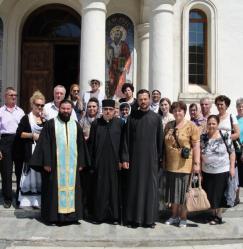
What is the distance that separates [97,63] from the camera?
10023 millimetres

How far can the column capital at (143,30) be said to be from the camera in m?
13.3

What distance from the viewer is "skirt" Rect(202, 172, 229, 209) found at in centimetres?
659

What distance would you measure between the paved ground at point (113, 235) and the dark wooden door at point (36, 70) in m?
7.49

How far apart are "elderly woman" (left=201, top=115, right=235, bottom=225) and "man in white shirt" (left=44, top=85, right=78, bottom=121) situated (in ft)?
7.56

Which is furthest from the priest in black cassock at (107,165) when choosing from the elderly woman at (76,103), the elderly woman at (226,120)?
the elderly woman at (226,120)

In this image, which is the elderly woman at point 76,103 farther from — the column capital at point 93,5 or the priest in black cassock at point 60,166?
the column capital at point 93,5

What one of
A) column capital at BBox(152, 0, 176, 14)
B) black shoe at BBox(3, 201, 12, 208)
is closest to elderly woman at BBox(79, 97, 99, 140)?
black shoe at BBox(3, 201, 12, 208)

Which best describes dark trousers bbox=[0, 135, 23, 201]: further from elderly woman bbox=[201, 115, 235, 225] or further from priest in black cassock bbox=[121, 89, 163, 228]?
elderly woman bbox=[201, 115, 235, 225]

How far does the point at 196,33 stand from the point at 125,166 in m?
7.95

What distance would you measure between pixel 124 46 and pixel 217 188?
7.99 m

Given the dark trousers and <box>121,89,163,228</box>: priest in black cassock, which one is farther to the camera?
the dark trousers

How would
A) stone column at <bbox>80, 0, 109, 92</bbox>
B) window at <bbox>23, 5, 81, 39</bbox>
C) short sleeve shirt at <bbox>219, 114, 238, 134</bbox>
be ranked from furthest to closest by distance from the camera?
window at <bbox>23, 5, 81, 39</bbox>
stone column at <bbox>80, 0, 109, 92</bbox>
short sleeve shirt at <bbox>219, 114, 238, 134</bbox>

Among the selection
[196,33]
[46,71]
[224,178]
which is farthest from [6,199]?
[196,33]

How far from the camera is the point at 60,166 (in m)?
6.49
